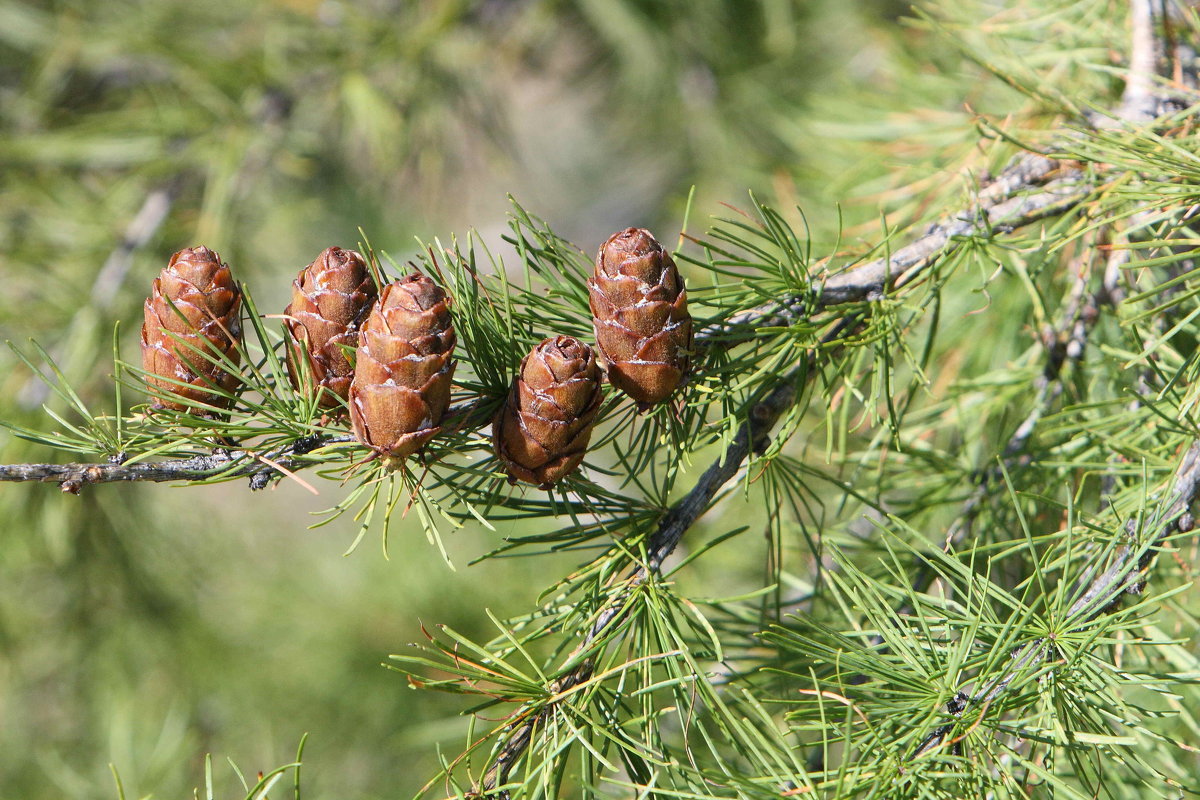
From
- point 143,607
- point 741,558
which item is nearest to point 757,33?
point 741,558

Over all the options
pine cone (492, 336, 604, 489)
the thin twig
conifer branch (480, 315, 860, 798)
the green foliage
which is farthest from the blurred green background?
pine cone (492, 336, 604, 489)

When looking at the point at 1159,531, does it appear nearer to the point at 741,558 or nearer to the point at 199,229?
the point at 741,558

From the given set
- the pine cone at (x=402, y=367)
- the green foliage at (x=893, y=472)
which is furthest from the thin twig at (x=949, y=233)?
the pine cone at (x=402, y=367)

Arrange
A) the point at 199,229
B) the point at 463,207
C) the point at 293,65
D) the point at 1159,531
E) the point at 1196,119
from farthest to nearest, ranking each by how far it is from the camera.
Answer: the point at 463,207 → the point at 293,65 → the point at 199,229 → the point at 1196,119 → the point at 1159,531

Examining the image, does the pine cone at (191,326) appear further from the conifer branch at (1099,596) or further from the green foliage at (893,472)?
the conifer branch at (1099,596)

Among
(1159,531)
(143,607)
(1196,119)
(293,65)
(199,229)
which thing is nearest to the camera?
(1159,531)

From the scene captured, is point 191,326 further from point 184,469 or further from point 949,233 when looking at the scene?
point 949,233
